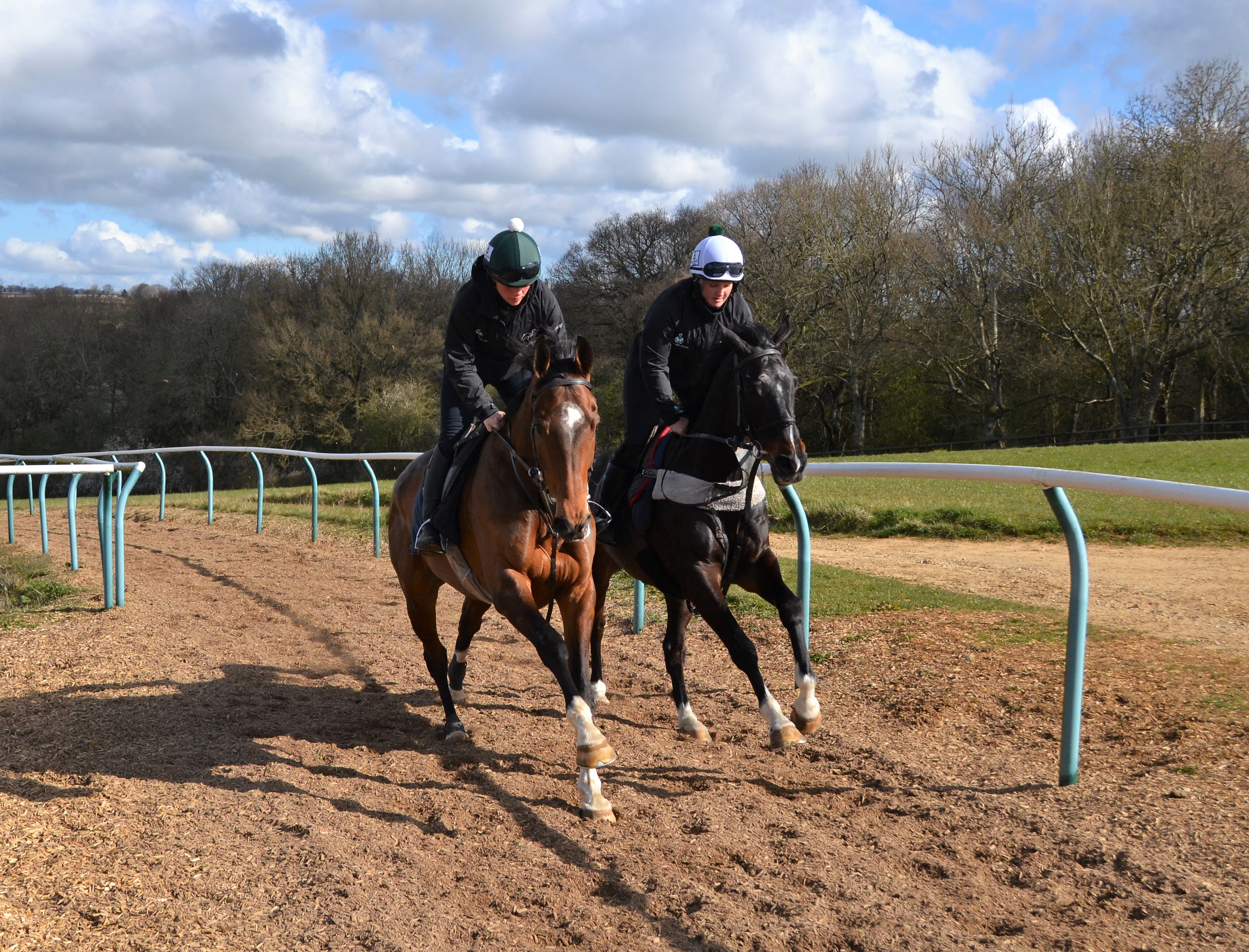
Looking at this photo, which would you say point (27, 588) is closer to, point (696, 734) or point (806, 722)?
point (696, 734)

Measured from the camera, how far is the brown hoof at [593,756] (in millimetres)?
3922

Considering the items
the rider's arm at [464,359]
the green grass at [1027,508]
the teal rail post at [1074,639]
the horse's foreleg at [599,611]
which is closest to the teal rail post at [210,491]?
the green grass at [1027,508]

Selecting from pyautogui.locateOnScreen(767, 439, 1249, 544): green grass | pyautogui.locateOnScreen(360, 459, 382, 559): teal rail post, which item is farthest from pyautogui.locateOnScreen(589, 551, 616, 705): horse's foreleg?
pyautogui.locateOnScreen(767, 439, 1249, 544): green grass

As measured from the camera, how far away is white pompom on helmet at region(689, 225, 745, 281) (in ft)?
16.3

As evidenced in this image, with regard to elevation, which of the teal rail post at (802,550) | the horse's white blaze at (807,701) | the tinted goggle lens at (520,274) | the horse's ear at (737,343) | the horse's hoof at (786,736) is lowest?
the horse's hoof at (786,736)

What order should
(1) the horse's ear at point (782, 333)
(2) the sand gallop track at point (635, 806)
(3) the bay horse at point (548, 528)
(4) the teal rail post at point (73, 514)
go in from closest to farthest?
(2) the sand gallop track at point (635, 806)
(3) the bay horse at point (548, 528)
(1) the horse's ear at point (782, 333)
(4) the teal rail post at point (73, 514)

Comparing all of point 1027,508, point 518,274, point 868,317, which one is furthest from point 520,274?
point 868,317

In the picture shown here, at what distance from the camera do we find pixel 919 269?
33344mm

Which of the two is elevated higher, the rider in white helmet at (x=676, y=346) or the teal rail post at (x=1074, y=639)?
the rider in white helmet at (x=676, y=346)

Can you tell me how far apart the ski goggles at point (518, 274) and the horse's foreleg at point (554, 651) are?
58.8 inches

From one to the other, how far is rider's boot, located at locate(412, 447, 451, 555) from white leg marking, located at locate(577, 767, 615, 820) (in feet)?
5.14

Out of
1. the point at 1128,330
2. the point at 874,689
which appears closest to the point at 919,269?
the point at 1128,330

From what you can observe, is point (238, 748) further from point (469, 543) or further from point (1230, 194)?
point (1230, 194)

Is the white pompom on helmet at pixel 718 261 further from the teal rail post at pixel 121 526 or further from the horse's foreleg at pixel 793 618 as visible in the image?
the teal rail post at pixel 121 526
